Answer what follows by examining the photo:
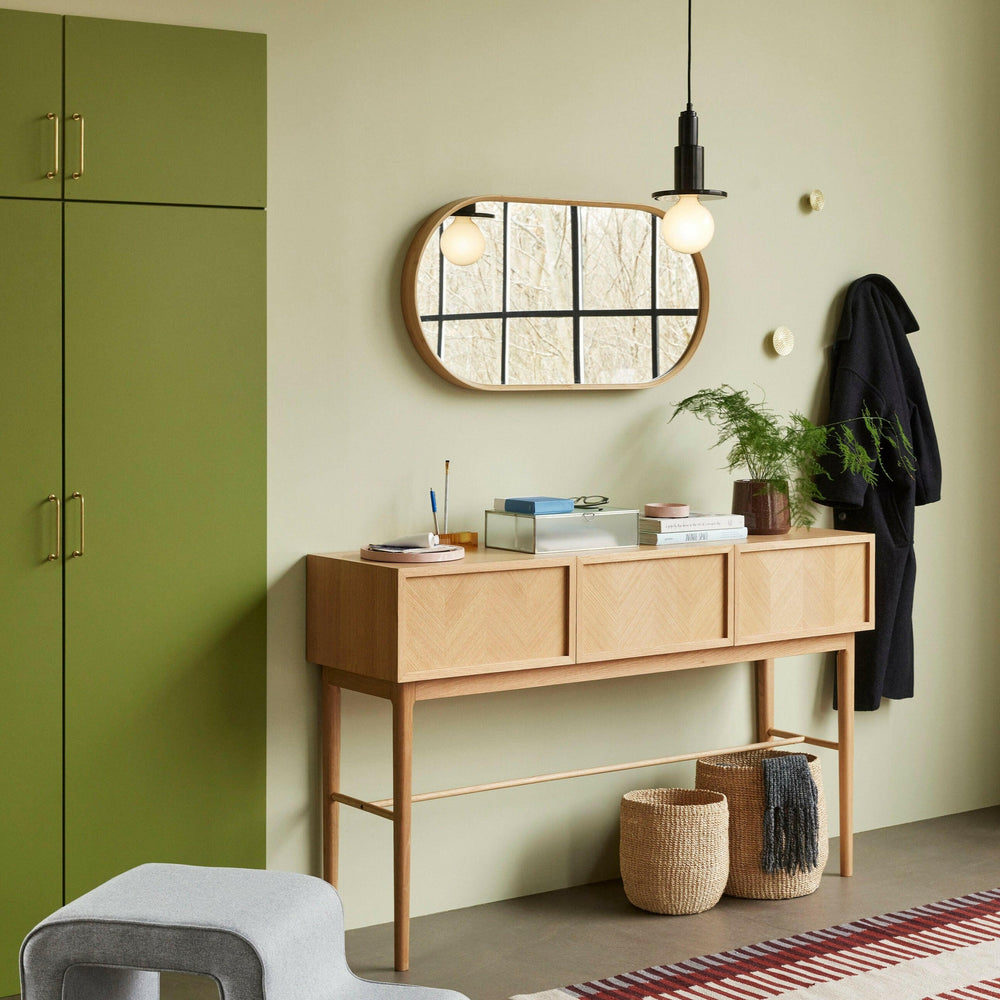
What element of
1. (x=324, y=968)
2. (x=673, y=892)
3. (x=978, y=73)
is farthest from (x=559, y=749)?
(x=978, y=73)

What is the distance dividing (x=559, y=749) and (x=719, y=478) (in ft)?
3.26

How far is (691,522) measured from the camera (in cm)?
381

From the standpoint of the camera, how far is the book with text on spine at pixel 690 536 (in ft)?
12.3

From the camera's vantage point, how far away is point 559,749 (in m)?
4.02

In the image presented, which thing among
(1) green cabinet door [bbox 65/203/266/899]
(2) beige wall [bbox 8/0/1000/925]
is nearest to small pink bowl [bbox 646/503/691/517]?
(2) beige wall [bbox 8/0/1000/925]

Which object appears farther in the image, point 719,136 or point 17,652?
point 719,136

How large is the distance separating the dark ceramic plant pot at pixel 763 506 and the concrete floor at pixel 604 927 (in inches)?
42.4

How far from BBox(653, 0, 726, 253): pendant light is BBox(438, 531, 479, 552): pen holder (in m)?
0.97

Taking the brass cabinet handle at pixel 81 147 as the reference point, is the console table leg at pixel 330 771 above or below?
below

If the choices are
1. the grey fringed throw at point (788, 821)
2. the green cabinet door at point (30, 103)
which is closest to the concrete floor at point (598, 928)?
the grey fringed throw at point (788, 821)

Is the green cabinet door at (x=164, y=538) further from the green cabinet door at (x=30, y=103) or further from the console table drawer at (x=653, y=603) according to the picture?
the console table drawer at (x=653, y=603)

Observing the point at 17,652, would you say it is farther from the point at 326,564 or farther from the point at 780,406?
the point at 780,406

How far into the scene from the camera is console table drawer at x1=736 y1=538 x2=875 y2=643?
383 cm

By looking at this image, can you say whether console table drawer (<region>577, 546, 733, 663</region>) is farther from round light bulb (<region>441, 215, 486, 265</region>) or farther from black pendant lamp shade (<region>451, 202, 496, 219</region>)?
black pendant lamp shade (<region>451, 202, 496, 219</region>)
